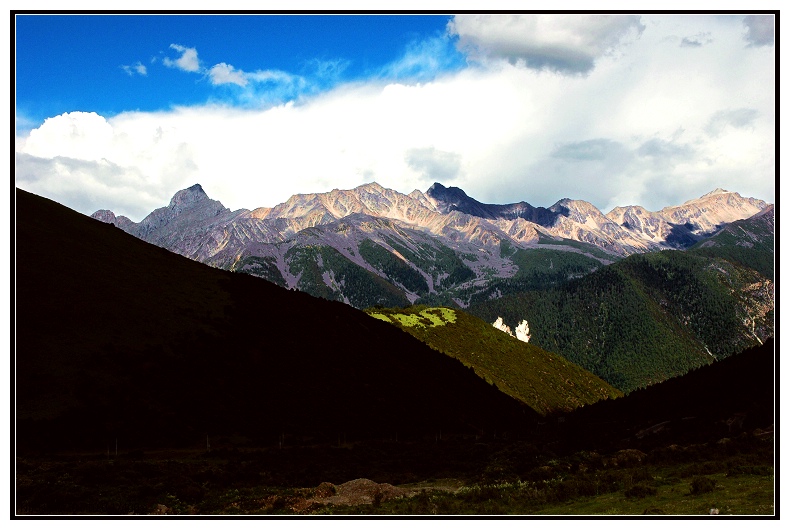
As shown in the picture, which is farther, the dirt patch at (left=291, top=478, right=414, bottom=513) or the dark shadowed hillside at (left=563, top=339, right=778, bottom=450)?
the dark shadowed hillside at (left=563, top=339, right=778, bottom=450)

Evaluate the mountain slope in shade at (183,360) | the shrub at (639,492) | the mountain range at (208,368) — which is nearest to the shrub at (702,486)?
the shrub at (639,492)

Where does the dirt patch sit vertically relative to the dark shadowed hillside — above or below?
below

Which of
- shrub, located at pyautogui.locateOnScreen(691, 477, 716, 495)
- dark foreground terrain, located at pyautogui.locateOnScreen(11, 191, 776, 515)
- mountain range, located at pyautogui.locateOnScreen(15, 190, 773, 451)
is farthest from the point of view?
mountain range, located at pyautogui.locateOnScreen(15, 190, 773, 451)

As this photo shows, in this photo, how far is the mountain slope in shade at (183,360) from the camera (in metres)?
82.7

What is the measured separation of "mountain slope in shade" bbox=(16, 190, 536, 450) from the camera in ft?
271

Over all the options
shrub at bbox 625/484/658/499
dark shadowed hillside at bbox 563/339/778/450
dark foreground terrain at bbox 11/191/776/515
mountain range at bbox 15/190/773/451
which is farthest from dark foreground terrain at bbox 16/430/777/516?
mountain range at bbox 15/190/773/451

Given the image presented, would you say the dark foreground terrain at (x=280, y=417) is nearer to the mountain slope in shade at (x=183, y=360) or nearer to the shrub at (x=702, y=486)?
the shrub at (x=702, y=486)

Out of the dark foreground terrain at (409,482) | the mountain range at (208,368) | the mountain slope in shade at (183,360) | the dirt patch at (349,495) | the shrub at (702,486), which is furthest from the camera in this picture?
the mountain slope in shade at (183,360)

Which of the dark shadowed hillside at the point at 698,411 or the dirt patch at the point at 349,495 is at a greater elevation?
the dark shadowed hillside at the point at 698,411

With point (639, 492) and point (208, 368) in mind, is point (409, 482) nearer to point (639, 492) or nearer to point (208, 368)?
point (639, 492)

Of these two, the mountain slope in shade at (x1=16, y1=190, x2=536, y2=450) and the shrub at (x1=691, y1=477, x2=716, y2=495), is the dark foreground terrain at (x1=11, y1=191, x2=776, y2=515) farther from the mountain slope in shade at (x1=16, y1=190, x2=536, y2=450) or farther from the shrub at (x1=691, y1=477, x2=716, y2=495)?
the mountain slope in shade at (x1=16, y1=190, x2=536, y2=450)

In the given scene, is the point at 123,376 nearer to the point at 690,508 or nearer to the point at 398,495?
the point at 398,495

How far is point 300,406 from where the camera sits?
99.4m

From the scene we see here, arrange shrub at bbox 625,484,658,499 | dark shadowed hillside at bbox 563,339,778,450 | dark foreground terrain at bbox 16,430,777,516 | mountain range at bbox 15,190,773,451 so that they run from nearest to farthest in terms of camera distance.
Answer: dark foreground terrain at bbox 16,430,777,516
shrub at bbox 625,484,658,499
dark shadowed hillside at bbox 563,339,778,450
mountain range at bbox 15,190,773,451
